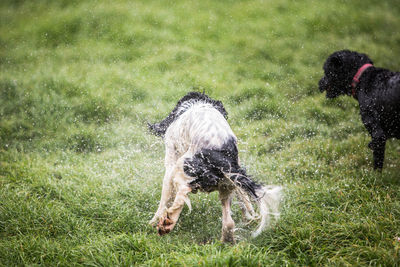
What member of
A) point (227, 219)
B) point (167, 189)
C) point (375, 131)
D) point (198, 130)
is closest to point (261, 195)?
point (227, 219)

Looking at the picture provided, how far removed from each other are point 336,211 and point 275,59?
218 inches

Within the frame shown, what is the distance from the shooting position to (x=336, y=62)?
5.45 m

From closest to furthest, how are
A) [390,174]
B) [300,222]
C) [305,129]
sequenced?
[300,222] → [390,174] → [305,129]

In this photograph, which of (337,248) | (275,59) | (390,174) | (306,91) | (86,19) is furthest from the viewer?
(86,19)

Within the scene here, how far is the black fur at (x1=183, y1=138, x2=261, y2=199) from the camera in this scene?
10.4 feet

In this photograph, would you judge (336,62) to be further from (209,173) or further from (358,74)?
(209,173)

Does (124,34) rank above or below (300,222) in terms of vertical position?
above

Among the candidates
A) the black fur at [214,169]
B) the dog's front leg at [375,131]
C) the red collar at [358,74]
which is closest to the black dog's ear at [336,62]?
the red collar at [358,74]

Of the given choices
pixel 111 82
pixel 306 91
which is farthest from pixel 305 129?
pixel 111 82

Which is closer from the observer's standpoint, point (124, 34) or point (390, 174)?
point (390, 174)

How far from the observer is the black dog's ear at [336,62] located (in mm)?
5391

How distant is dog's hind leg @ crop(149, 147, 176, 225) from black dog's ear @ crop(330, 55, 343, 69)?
321cm

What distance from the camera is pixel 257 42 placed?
30.0ft

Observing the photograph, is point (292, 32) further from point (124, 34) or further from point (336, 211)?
point (336, 211)
